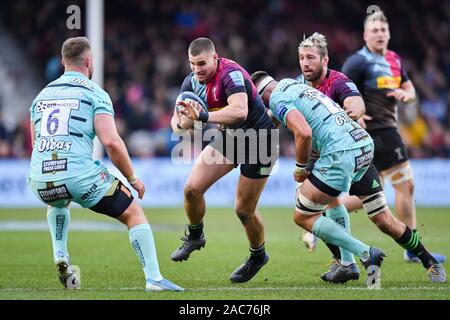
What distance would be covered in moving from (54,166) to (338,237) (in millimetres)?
2680

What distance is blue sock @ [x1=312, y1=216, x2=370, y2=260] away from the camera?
795 centimetres

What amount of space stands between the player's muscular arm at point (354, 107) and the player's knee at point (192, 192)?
176 centimetres

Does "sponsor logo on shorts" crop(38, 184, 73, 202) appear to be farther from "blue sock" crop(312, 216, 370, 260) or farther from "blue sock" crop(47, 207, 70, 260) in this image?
"blue sock" crop(312, 216, 370, 260)

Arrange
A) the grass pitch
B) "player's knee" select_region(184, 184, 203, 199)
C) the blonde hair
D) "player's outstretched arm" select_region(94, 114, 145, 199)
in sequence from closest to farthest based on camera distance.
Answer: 1. "player's outstretched arm" select_region(94, 114, 145, 199)
2. the grass pitch
3. the blonde hair
4. "player's knee" select_region(184, 184, 203, 199)

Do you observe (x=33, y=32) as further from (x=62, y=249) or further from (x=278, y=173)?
(x=62, y=249)

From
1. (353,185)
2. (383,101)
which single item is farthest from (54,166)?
(383,101)

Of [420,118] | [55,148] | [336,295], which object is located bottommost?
[336,295]

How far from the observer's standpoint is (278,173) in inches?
811

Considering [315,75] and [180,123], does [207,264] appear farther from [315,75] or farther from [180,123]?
[315,75]

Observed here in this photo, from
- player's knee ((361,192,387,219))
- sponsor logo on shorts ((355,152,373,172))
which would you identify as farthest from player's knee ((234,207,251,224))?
sponsor logo on shorts ((355,152,373,172))

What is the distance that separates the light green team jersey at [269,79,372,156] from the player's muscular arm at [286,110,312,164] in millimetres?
102

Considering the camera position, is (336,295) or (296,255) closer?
(336,295)
